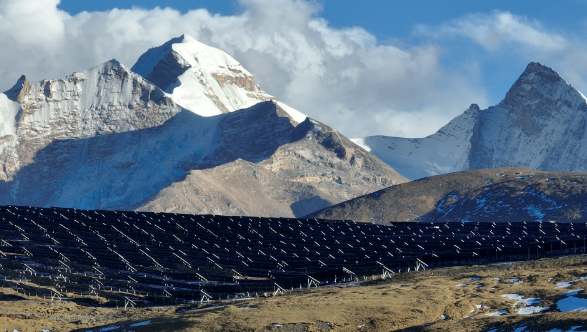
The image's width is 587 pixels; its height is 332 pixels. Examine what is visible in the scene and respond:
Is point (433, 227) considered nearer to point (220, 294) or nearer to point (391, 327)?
point (220, 294)

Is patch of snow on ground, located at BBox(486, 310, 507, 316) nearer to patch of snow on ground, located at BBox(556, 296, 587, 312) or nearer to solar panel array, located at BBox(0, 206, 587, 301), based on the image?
patch of snow on ground, located at BBox(556, 296, 587, 312)

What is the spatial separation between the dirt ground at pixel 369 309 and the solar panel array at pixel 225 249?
635 centimetres

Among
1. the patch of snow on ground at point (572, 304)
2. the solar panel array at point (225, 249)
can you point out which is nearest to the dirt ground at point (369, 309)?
the patch of snow on ground at point (572, 304)

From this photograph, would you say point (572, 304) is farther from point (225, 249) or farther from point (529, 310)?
point (225, 249)

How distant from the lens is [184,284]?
99.1 meters

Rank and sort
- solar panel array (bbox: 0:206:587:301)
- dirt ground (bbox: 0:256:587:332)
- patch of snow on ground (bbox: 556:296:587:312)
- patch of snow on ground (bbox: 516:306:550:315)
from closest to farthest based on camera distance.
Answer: patch of snow on ground (bbox: 556:296:587:312) → dirt ground (bbox: 0:256:587:332) → patch of snow on ground (bbox: 516:306:550:315) → solar panel array (bbox: 0:206:587:301)

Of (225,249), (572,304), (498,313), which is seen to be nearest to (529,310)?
(498,313)

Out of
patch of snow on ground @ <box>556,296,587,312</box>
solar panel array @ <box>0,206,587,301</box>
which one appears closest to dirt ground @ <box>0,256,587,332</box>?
patch of snow on ground @ <box>556,296,587,312</box>

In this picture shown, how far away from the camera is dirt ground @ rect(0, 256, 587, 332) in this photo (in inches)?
2761

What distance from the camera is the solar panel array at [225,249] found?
97.9 metres

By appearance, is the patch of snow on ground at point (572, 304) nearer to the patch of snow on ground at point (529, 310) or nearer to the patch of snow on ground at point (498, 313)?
the patch of snow on ground at point (529, 310)

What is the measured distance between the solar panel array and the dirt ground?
635 centimetres

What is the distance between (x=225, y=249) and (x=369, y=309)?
48689 millimetres

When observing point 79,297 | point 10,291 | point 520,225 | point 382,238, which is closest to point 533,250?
point 382,238
